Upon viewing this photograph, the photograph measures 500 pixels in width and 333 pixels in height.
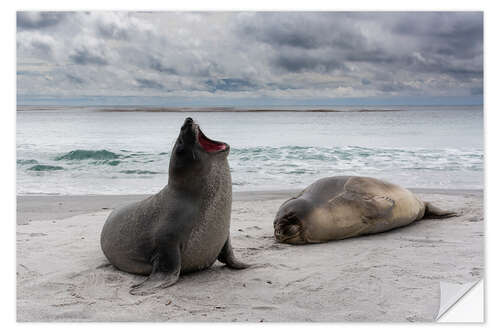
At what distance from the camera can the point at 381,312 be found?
3.50m

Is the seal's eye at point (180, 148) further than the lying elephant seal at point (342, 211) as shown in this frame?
No

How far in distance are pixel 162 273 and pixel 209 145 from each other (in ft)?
3.31

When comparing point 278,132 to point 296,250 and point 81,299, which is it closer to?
point 296,250

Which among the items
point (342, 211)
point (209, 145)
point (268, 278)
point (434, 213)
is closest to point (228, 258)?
point (268, 278)

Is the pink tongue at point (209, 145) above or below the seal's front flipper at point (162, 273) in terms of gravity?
above

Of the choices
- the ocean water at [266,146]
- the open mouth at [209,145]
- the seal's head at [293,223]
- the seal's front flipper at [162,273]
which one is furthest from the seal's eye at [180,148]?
the seal's head at [293,223]

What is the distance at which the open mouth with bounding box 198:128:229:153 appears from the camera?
401 centimetres

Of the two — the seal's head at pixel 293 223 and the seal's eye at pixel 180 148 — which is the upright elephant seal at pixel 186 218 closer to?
the seal's eye at pixel 180 148

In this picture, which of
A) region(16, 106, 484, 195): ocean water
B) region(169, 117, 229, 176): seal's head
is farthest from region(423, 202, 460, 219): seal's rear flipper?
region(169, 117, 229, 176): seal's head

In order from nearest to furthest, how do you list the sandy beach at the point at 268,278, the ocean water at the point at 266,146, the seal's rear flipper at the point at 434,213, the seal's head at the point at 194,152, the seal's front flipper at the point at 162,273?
the sandy beach at the point at 268,278 < the seal's front flipper at the point at 162,273 < the seal's head at the point at 194,152 < the ocean water at the point at 266,146 < the seal's rear flipper at the point at 434,213

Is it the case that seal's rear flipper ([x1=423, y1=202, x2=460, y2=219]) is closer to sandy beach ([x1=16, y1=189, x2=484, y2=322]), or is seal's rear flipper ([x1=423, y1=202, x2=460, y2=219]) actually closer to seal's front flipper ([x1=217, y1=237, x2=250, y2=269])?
sandy beach ([x1=16, y1=189, x2=484, y2=322])

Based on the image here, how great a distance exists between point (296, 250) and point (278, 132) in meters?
1.54

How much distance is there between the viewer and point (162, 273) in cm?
392

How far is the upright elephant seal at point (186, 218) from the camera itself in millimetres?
3955
